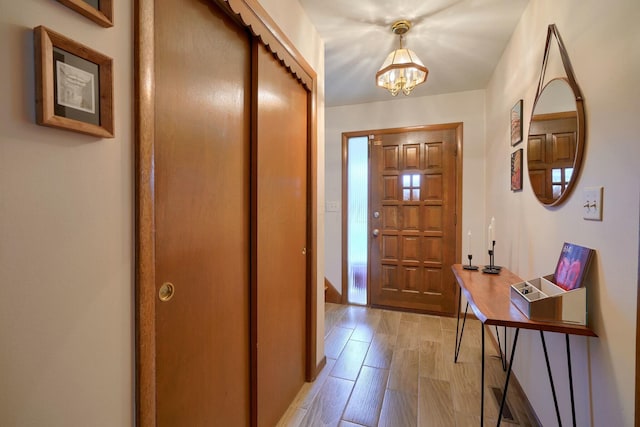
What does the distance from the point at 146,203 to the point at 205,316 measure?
51cm

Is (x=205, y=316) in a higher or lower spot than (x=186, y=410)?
higher

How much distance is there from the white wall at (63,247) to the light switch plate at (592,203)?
1.56m

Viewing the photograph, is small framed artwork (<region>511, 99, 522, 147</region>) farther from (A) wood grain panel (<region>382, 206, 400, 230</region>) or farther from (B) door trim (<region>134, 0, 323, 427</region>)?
(B) door trim (<region>134, 0, 323, 427</region>)

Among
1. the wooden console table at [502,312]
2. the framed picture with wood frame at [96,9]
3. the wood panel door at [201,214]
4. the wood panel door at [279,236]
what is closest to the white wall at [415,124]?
the wooden console table at [502,312]

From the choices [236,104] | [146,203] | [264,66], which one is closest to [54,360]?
[146,203]

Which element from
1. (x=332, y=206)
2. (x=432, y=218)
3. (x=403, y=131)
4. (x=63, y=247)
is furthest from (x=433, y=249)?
(x=63, y=247)

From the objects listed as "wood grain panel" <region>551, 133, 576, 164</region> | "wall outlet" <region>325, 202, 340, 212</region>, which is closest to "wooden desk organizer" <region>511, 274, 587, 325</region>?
"wood grain panel" <region>551, 133, 576, 164</region>

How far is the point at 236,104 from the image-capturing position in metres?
1.23

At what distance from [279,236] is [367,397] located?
118 centimetres

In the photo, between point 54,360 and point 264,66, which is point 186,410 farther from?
point 264,66

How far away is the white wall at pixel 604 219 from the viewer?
2.87ft

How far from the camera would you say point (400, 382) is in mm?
1883

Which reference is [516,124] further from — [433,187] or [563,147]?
[433,187]

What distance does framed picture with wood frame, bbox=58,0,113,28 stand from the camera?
587 millimetres
